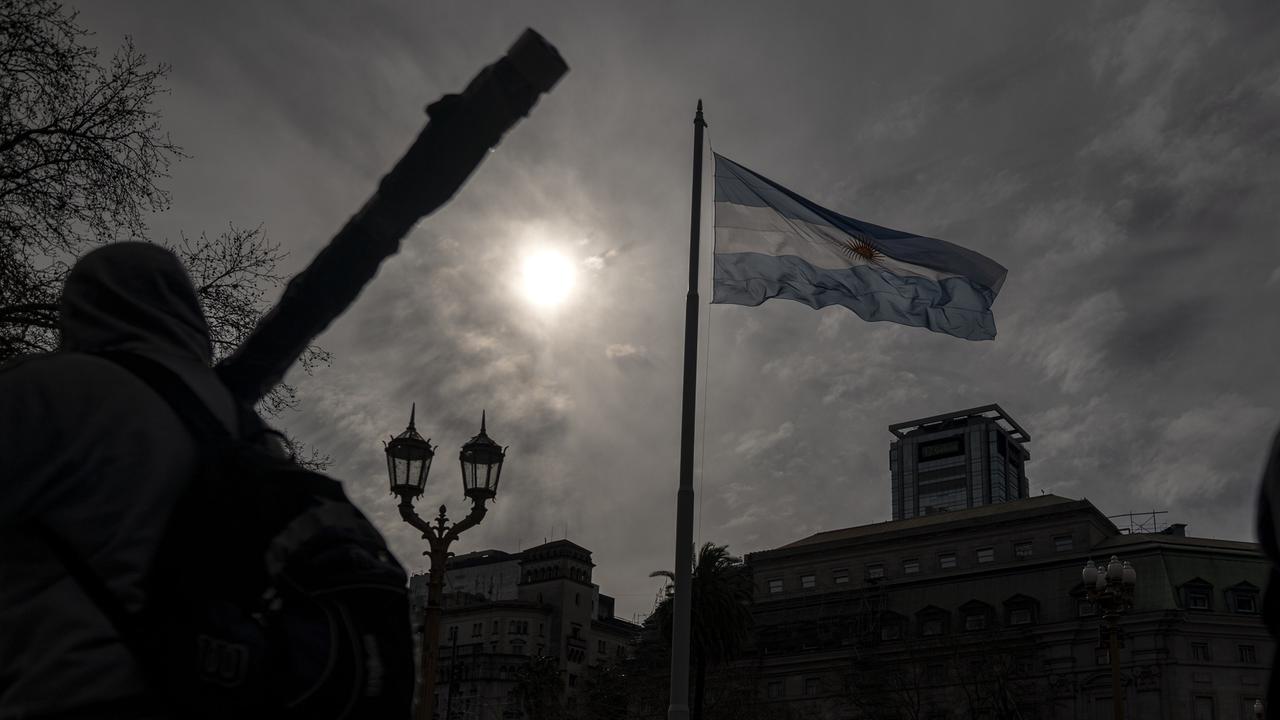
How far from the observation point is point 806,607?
266ft

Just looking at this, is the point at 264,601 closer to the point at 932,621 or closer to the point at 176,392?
the point at 176,392

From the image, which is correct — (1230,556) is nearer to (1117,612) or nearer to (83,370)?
(1117,612)

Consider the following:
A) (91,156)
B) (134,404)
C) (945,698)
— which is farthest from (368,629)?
(945,698)

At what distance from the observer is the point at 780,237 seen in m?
17.2

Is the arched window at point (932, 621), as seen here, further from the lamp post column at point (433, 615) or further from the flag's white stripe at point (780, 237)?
the lamp post column at point (433, 615)

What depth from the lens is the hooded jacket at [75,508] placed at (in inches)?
67.2

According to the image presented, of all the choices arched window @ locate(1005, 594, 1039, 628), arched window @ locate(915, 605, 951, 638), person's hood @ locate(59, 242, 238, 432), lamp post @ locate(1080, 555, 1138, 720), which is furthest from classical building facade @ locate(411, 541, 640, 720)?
person's hood @ locate(59, 242, 238, 432)

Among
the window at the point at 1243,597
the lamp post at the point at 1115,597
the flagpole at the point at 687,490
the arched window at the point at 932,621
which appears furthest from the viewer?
the arched window at the point at 932,621

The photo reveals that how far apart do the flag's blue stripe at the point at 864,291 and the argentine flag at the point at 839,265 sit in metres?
0.01

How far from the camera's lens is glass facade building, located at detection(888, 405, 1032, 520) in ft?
544

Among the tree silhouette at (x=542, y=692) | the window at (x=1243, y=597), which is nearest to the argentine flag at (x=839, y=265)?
the window at (x=1243, y=597)

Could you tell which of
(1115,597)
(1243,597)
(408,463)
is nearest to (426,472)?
(408,463)

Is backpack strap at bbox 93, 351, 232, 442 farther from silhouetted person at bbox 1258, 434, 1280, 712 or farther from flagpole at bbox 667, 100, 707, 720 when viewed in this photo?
flagpole at bbox 667, 100, 707, 720

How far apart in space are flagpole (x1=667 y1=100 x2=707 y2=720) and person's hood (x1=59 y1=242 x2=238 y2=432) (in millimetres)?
12266
